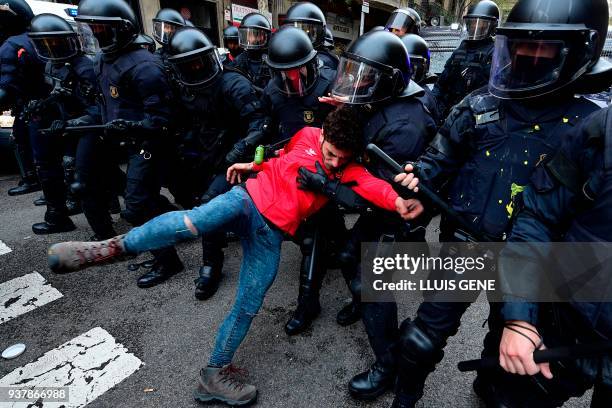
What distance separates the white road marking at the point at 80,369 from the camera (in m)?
2.15

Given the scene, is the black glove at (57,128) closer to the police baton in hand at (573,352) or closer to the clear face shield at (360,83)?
the clear face shield at (360,83)

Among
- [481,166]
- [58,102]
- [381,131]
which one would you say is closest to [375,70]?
[381,131]

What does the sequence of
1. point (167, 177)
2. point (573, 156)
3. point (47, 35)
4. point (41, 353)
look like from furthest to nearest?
point (167, 177) → point (47, 35) → point (41, 353) → point (573, 156)

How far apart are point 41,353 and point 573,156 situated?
327cm

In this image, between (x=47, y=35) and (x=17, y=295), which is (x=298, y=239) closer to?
(x=17, y=295)

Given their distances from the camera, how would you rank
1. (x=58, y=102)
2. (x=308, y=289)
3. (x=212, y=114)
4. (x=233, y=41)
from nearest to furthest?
(x=308, y=289) < (x=212, y=114) < (x=58, y=102) < (x=233, y=41)

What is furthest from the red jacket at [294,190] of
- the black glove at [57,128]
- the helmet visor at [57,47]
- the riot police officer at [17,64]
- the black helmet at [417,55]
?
the riot police officer at [17,64]

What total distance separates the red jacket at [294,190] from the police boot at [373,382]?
991 millimetres

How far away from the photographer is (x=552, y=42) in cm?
140

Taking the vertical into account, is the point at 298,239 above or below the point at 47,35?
below

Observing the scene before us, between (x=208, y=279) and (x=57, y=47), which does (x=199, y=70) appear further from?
(x=208, y=279)

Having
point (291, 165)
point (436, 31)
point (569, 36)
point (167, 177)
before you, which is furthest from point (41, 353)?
point (436, 31)

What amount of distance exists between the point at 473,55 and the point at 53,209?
5369 millimetres

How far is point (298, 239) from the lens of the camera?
2.79m
